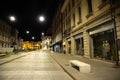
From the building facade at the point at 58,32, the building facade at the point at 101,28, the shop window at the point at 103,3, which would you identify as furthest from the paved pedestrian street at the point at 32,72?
the building facade at the point at 58,32

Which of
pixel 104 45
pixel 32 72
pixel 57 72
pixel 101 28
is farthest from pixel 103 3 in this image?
pixel 32 72

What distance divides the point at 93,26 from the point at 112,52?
175 inches

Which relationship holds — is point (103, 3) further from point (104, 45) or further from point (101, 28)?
point (104, 45)

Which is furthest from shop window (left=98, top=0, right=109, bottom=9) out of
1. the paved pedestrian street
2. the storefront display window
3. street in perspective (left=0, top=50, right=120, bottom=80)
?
the paved pedestrian street

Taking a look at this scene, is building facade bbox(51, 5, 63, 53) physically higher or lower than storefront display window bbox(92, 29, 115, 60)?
higher

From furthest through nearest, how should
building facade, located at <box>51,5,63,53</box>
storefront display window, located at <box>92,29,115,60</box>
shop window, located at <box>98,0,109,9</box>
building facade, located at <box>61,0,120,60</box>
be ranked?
building facade, located at <box>51,5,63,53</box> → shop window, located at <box>98,0,109,9</box> → storefront display window, located at <box>92,29,115,60</box> → building facade, located at <box>61,0,120,60</box>

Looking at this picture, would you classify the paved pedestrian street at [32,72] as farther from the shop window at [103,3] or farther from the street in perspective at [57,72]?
the shop window at [103,3]

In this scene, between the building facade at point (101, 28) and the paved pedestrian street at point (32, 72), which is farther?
the building facade at point (101, 28)

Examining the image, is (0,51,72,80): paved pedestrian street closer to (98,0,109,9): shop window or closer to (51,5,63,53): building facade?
(98,0,109,9): shop window

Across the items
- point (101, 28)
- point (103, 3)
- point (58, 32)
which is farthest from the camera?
point (58, 32)

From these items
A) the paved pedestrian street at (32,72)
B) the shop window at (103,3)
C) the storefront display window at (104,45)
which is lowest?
the paved pedestrian street at (32,72)

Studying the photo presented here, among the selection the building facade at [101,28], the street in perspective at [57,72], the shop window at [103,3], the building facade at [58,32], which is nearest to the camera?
the street in perspective at [57,72]

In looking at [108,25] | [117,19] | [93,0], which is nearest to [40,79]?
[117,19]

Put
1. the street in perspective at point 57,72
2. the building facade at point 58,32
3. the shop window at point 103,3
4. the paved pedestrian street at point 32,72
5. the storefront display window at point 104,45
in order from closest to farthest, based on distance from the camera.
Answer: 1. the street in perspective at point 57,72
2. the paved pedestrian street at point 32,72
3. the storefront display window at point 104,45
4. the shop window at point 103,3
5. the building facade at point 58,32
